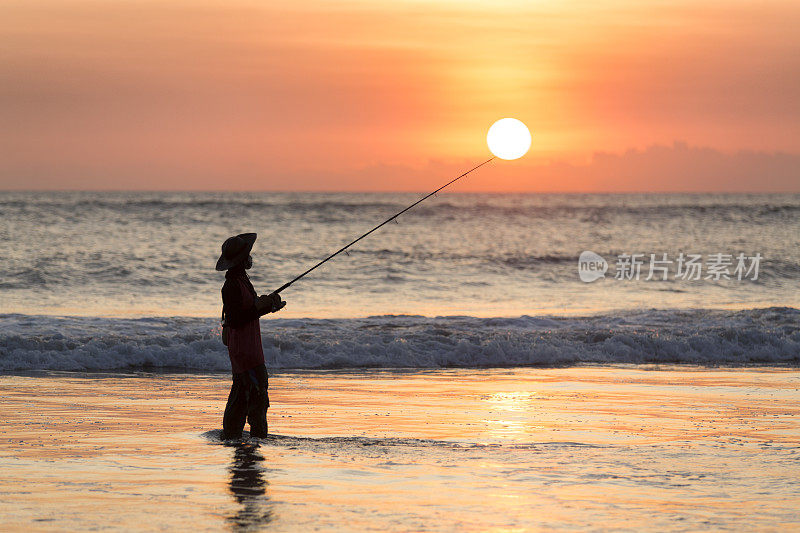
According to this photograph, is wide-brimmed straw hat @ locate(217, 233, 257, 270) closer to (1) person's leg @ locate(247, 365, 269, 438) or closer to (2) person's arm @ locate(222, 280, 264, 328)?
(2) person's arm @ locate(222, 280, 264, 328)

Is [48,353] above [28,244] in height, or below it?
below

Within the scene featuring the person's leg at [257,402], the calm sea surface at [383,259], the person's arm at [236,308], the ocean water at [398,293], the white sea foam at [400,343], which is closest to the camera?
the person's arm at [236,308]

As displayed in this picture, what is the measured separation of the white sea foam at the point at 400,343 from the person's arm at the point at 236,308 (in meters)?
5.83

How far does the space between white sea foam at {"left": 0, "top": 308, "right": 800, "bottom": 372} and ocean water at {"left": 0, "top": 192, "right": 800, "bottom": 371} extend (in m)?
0.03

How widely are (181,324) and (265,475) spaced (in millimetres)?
9865

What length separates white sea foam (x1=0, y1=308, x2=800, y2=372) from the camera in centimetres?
1296

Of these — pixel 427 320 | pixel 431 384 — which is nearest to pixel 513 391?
pixel 431 384

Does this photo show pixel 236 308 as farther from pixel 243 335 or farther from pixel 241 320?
pixel 243 335

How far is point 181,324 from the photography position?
1570cm

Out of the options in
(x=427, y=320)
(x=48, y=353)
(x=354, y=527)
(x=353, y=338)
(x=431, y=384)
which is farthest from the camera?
(x=427, y=320)

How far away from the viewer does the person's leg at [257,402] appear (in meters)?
7.23

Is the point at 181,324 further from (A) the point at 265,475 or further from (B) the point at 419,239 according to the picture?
(B) the point at 419,239

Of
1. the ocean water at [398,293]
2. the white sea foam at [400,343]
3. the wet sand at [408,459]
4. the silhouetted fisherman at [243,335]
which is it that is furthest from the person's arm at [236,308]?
the ocean water at [398,293]

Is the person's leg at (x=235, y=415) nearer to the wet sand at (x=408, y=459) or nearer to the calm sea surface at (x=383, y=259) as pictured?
the wet sand at (x=408, y=459)
